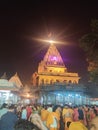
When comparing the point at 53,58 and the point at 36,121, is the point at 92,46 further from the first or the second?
the point at 53,58

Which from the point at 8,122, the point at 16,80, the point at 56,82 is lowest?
the point at 8,122

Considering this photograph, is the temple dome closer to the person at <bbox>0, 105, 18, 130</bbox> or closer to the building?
the building

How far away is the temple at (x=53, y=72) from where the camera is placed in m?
90.2

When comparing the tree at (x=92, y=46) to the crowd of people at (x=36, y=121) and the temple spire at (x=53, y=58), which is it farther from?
the temple spire at (x=53, y=58)

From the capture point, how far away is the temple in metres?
90.2

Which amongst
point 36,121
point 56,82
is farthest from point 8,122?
point 56,82

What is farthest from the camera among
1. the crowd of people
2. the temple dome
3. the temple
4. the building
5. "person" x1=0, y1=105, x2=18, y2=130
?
the temple

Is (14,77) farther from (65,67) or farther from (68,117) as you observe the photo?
(68,117)

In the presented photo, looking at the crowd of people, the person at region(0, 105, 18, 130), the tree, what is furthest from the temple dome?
the person at region(0, 105, 18, 130)

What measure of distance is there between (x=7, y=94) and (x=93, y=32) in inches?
505

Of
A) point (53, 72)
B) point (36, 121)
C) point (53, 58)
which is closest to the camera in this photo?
point (36, 121)

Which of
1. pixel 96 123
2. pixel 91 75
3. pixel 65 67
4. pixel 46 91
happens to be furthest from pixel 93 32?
pixel 65 67

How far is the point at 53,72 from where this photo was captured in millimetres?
92062

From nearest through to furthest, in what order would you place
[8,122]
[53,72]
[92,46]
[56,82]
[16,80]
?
1. [8,122]
2. [92,46]
3. [56,82]
4. [16,80]
5. [53,72]
